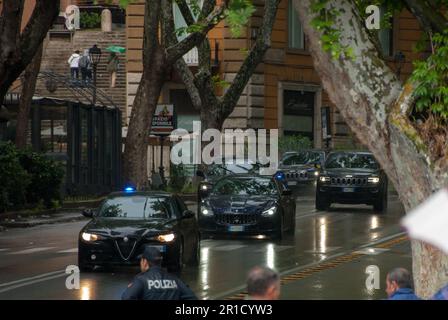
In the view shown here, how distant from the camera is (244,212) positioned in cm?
2616

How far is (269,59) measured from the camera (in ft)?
162

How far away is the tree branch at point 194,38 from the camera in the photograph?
33469mm

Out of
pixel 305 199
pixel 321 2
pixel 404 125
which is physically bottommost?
pixel 305 199

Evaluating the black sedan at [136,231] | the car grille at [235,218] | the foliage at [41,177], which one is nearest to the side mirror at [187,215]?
the black sedan at [136,231]

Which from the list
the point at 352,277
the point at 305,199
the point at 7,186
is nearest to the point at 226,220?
the point at 352,277

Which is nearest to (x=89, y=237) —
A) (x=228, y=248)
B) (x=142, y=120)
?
(x=228, y=248)

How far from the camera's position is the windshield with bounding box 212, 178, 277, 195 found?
27281mm

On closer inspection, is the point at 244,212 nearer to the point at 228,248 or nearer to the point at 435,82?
the point at 228,248

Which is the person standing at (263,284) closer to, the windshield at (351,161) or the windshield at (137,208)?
the windshield at (137,208)

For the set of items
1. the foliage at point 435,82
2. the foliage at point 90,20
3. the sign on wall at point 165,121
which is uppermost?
the foliage at point 90,20

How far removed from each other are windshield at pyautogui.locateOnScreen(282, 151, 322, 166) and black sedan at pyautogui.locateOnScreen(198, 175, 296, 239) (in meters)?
14.7

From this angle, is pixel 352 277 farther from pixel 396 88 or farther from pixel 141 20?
pixel 141 20

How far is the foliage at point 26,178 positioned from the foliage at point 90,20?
26.3 metres

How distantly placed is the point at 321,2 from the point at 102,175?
27.8m
